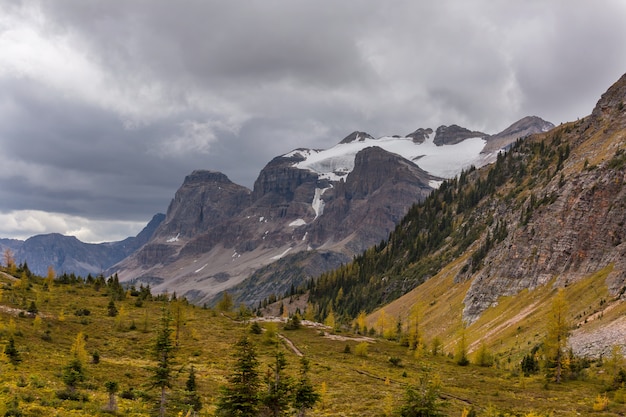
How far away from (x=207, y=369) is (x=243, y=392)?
31.9 meters

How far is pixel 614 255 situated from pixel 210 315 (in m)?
93.1

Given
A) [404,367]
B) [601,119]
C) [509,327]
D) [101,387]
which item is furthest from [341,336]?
[601,119]

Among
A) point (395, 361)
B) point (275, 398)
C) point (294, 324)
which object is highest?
point (294, 324)

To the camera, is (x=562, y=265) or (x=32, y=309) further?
(x=562, y=265)

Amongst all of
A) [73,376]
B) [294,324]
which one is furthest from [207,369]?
[294,324]

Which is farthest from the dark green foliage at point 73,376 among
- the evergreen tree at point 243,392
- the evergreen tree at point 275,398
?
the evergreen tree at point 275,398

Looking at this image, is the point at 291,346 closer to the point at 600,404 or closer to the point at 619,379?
the point at 619,379

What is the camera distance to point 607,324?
6762 centimetres

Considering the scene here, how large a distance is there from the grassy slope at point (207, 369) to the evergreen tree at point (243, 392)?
896cm

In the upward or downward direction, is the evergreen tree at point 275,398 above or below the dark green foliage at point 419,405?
below

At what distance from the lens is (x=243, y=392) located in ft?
88.5

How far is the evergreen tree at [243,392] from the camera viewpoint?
26562mm

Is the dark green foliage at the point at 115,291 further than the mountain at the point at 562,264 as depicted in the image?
Yes

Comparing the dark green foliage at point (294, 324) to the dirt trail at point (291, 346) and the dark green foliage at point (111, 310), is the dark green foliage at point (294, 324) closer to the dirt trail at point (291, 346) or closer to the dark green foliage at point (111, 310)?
the dirt trail at point (291, 346)
